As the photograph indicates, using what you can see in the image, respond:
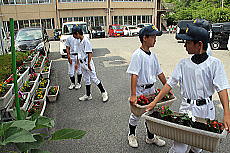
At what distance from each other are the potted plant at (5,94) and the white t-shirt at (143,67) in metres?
2.07

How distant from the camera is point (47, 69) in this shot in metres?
7.57

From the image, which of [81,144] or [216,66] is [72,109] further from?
[216,66]

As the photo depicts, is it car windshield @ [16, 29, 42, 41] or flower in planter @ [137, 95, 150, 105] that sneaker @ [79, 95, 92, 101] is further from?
car windshield @ [16, 29, 42, 41]

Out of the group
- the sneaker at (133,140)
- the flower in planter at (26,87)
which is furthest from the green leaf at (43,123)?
the flower in planter at (26,87)

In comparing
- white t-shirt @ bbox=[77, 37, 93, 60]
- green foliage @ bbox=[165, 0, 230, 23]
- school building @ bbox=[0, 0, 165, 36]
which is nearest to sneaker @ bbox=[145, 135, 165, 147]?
white t-shirt @ bbox=[77, 37, 93, 60]

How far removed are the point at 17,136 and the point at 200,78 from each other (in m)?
1.87

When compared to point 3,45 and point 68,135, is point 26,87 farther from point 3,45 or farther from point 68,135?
point 3,45

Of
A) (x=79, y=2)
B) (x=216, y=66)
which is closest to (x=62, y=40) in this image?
(x=216, y=66)

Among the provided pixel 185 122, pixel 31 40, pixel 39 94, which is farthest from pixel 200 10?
pixel 185 122

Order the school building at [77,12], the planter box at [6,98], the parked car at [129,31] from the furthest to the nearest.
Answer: the school building at [77,12], the parked car at [129,31], the planter box at [6,98]

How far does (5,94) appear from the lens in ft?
11.9

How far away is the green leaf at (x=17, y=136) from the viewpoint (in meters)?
1.38

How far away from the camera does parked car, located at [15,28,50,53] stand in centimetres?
1002

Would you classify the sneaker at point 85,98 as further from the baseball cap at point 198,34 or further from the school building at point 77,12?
the school building at point 77,12
